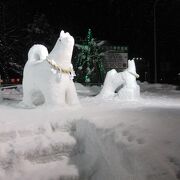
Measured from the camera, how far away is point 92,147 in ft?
24.8

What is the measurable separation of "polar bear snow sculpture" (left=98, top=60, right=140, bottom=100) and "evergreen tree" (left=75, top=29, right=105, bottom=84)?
457 inches

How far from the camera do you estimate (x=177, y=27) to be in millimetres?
30953

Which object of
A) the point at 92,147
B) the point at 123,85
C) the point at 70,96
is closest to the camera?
the point at 92,147

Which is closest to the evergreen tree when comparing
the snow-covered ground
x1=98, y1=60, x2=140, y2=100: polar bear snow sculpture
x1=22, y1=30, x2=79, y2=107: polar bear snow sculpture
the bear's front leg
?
x1=98, y1=60, x2=140, y2=100: polar bear snow sculpture

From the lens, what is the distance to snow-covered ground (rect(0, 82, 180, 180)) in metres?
6.08

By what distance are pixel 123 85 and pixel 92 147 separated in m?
7.06

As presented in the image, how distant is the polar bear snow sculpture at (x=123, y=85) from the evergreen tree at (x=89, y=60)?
11.6 meters

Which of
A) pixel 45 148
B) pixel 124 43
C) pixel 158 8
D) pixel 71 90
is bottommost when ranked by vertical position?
pixel 45 148

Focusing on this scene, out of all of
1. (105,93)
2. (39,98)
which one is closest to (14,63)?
(105,93)

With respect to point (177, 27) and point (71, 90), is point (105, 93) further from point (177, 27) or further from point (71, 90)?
point (177, 27)

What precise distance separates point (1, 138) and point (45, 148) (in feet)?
2.92

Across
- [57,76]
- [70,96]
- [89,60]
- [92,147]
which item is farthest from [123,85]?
[89,60]

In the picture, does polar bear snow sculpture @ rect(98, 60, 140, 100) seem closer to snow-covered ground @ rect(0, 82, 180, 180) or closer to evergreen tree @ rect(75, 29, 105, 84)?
snow-covered ground @ rect(0, 82, 180, 180)

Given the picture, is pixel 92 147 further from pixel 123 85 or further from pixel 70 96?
pixel 123 85
